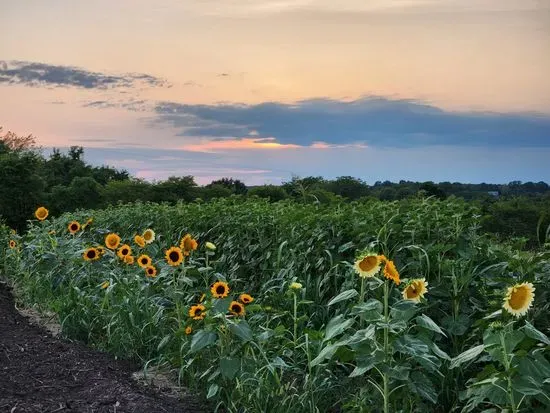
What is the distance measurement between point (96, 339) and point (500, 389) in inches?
134

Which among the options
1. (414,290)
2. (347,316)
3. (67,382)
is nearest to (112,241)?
(67,382)

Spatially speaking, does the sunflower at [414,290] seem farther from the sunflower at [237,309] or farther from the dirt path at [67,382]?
the dirt path at [67,382]

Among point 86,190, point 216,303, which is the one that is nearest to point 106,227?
point 216,303

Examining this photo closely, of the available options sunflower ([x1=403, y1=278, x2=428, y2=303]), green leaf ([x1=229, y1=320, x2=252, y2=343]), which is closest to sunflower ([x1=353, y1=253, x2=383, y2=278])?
sunflower ([x1=403, y1=278, x2=428, y2=303])

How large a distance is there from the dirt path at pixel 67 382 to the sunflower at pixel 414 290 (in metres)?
1.36

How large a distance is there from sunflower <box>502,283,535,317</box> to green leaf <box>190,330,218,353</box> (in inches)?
60.3

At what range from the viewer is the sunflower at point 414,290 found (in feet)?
9.69

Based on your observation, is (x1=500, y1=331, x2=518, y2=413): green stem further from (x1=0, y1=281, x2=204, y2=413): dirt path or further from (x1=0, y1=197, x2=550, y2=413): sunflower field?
(x1=0, y1=281, x2=204, y2=413): dirt path

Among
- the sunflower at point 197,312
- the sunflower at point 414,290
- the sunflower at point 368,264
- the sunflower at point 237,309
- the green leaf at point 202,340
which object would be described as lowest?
the green leaf at point 202,340

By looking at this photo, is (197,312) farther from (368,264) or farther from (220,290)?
(368,264)

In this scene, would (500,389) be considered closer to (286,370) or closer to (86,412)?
(286,370)

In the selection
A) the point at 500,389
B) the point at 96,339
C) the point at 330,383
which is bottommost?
the point at 96,339

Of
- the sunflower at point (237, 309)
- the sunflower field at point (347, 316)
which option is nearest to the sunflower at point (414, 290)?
the sunflower field at point (347, 316)

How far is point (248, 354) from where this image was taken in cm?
363
